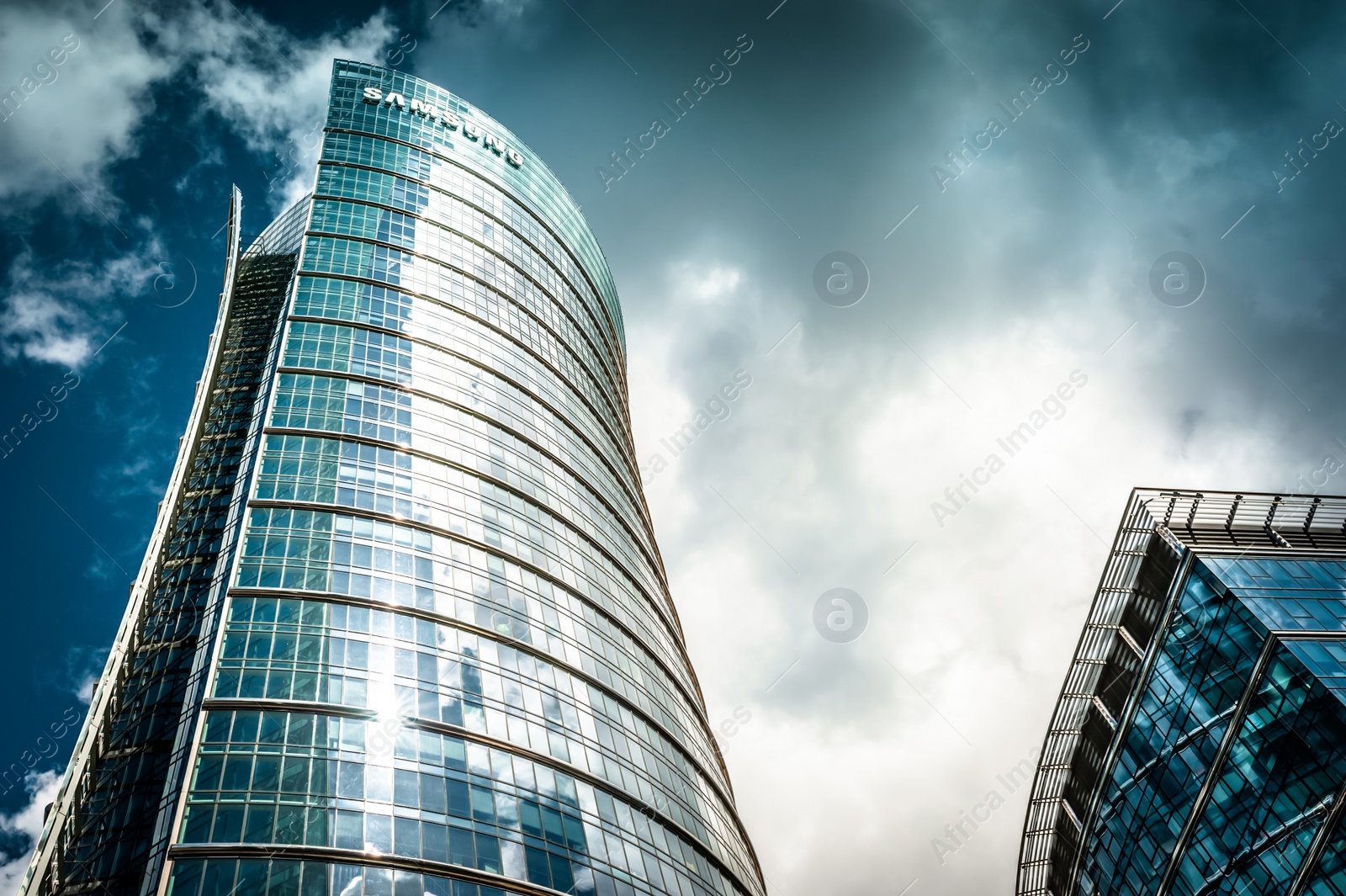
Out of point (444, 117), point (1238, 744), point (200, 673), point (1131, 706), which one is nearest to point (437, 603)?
point (200, 673)

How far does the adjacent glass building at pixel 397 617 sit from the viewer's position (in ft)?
82.2

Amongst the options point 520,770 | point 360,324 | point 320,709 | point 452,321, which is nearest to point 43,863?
point 320,709

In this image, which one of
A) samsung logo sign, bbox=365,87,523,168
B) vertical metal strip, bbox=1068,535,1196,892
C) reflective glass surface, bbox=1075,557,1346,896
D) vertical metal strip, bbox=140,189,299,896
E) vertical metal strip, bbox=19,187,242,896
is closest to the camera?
vertical metal strip, bbox=140,189,299,896

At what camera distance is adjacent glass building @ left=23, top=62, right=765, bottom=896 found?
25.1 m

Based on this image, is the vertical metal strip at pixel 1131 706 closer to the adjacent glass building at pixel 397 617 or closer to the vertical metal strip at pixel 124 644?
the adjacent glass building at pixel 397 617

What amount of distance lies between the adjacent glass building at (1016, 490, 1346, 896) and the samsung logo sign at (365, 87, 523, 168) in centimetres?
4386

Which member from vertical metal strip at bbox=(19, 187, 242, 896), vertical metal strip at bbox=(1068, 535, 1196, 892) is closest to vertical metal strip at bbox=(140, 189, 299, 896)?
vertical metal strip at bbox=(19, 187, 242, 896)

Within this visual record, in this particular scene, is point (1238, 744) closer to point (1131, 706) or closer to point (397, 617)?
point (1131, 706)

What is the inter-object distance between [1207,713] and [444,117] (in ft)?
174

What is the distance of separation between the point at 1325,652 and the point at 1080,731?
14.5 m

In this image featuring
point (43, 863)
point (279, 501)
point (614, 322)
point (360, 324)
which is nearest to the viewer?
point (43, 863)

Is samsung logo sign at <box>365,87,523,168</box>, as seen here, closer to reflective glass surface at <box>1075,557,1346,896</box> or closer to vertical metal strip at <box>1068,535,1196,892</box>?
vertical metal strip at <box>1068,535,1196,892</box>

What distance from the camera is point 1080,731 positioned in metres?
48.5

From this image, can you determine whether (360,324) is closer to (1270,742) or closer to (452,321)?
(452,321)
